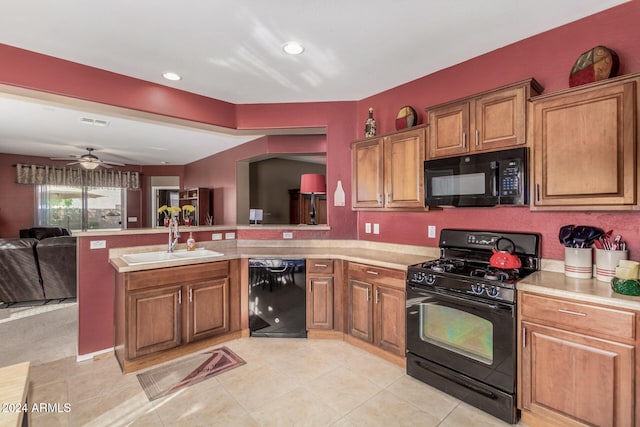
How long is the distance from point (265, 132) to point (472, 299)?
9.27 ft

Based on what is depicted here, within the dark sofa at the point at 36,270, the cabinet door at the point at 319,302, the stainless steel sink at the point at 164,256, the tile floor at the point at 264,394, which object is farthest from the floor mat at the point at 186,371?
the dark sofa at the point at 36,270

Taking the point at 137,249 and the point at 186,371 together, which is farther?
the point at 137,249

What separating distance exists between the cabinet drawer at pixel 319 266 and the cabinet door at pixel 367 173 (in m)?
0.68

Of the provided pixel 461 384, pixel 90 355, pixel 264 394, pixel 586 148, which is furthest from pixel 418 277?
pixel 90 355

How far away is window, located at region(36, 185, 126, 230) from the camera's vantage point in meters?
6.79

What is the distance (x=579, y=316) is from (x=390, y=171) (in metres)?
1.72

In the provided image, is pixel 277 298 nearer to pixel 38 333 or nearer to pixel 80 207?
pixel 38 333

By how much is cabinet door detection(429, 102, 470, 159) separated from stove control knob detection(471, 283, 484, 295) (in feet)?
3.35

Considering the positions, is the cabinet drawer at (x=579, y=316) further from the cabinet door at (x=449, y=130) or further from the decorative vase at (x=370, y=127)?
the decorative vase at (x=370, y=127)

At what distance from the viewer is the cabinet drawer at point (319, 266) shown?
2971mm

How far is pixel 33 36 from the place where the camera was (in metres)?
2.13

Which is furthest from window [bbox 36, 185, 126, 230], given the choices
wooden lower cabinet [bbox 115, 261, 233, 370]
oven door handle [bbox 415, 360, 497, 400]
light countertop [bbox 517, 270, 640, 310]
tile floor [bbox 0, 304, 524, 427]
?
light countertop [bbox 517, 270, 640, 310]

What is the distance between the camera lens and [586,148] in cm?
179

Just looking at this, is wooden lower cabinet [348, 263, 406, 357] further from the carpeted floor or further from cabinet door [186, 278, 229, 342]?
the carpeted floor
